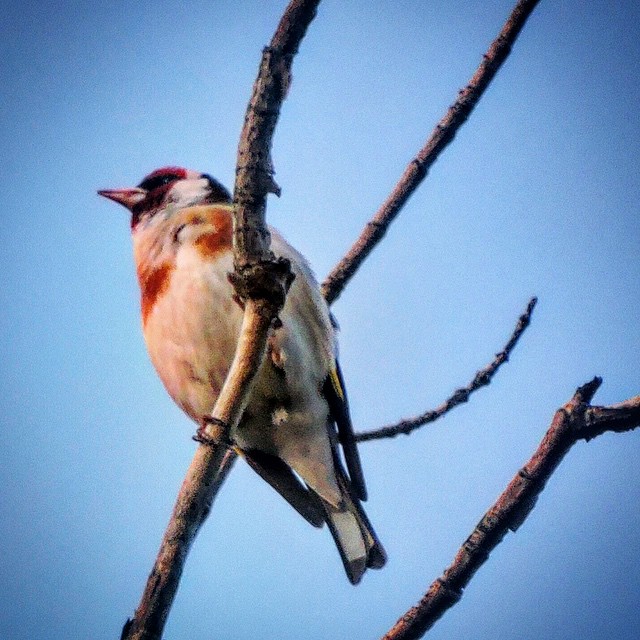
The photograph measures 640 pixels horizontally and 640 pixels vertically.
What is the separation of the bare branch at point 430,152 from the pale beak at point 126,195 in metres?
1.24

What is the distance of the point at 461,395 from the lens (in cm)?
324

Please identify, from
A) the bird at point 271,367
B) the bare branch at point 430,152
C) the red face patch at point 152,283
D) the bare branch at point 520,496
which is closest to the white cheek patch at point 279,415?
the bird at point 271,367

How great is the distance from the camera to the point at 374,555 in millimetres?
3725

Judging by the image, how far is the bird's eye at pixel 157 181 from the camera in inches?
182

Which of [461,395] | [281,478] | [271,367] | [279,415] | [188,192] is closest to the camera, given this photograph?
[461,395]

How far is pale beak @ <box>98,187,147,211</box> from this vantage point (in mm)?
4543

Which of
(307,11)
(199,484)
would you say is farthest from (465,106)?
(199,484)

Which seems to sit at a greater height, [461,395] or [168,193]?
[168,193]

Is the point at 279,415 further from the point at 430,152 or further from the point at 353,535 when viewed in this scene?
the point at 430,152

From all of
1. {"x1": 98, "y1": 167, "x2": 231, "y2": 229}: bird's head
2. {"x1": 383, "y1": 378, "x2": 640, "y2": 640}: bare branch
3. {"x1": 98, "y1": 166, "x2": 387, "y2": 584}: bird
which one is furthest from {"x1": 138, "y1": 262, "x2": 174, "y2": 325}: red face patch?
{"x1": 383, "y1": 378, "x2": 640, "y2": 640}: bare branch

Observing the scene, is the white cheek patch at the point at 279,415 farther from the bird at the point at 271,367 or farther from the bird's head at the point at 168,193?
the bird's head at the point at 168,193

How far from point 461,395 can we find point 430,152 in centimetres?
105

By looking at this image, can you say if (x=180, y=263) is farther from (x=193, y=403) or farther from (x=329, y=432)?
(x=329, y=432)

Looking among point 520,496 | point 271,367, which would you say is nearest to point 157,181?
point 271,367
